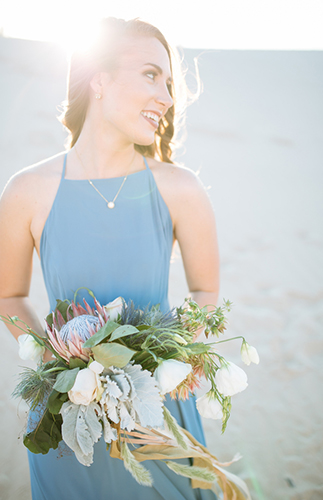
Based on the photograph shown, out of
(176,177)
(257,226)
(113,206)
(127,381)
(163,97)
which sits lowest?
(257,226)

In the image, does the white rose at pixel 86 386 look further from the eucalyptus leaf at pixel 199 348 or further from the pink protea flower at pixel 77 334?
the eucalyptus leaf at pixel 199 348

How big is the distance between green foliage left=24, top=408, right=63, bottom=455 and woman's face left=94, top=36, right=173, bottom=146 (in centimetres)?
92

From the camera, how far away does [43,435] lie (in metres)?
1.07

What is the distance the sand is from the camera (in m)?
2.96

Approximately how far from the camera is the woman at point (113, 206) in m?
1.45

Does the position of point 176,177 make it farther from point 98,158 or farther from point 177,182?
point 98,158

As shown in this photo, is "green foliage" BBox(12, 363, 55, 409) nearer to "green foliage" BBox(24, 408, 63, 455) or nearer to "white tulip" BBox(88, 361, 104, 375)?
"green foliage" BBox(24, 408, 63, 455)

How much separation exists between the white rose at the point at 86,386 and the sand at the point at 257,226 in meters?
0.58

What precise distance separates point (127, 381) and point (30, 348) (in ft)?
1.01

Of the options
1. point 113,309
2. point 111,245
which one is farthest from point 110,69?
point 113,309

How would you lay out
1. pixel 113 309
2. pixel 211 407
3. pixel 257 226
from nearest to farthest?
pixel 211 407
pixel 113 309
pixel 257 226

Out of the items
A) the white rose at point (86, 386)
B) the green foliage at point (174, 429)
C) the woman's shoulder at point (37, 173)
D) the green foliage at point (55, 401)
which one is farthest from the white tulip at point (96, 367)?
the woman's shoulder at point (37, 173)

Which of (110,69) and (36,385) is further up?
(110,69)

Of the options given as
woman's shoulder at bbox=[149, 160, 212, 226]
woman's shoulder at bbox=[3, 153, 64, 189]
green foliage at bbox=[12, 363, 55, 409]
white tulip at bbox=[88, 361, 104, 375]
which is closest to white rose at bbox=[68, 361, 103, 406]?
white tulip at bbox=[88, 361, 104, 375]
